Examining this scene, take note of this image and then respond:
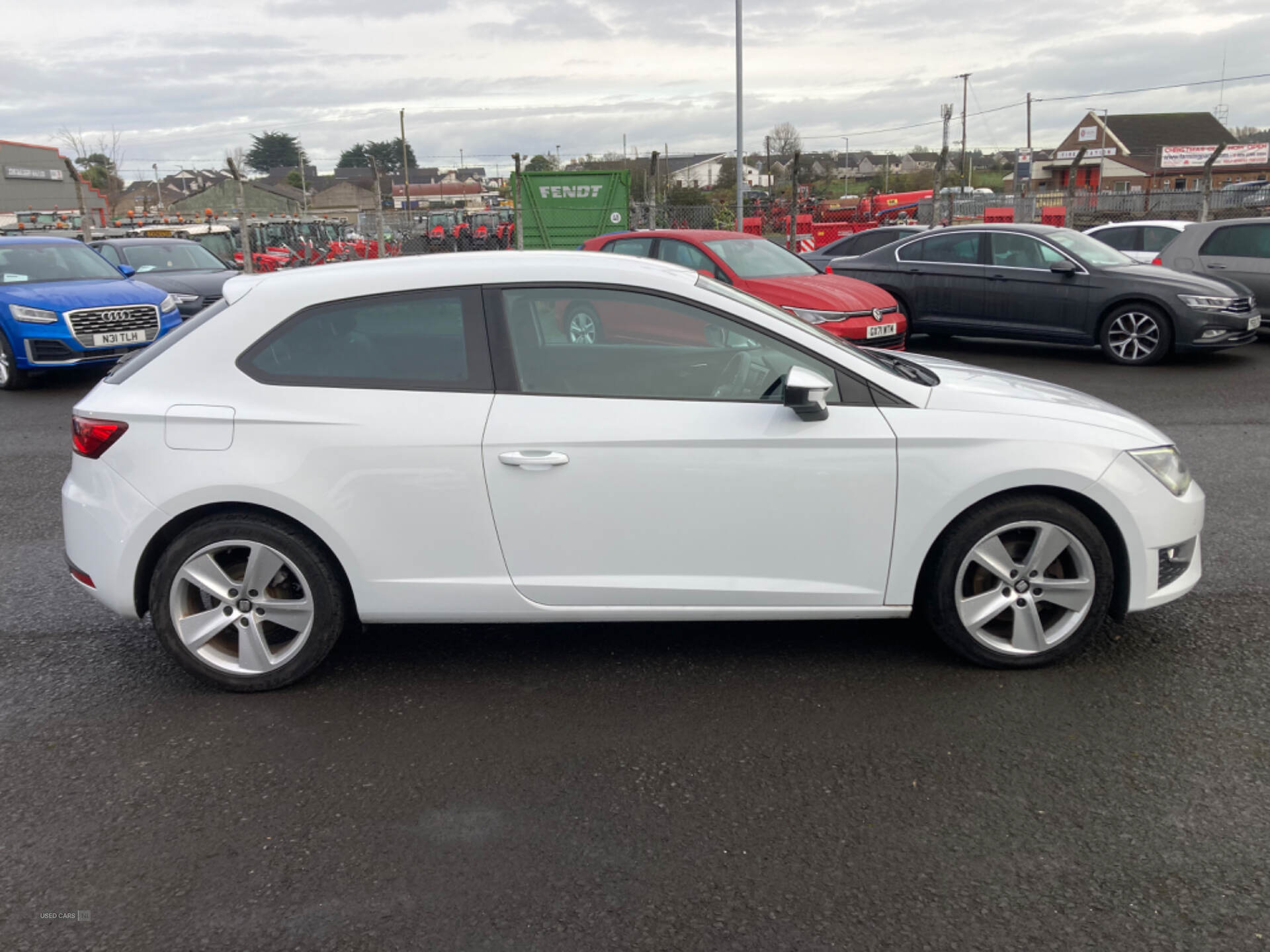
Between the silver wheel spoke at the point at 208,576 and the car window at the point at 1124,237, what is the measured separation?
14.9 metres

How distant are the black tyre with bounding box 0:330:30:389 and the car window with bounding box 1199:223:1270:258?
13.8 m

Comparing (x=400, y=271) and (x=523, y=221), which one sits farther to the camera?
(x=523, y=221)

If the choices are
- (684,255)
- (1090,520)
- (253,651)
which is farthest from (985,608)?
(684,255)

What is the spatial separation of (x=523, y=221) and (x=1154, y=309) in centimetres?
1341

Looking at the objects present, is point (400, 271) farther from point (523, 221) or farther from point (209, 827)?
point (523, 221)

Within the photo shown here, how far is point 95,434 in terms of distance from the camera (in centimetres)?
379

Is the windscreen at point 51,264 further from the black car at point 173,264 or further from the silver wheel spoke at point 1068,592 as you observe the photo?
the silver wheel spoke at point 1068,592

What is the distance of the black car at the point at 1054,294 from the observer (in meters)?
11.1

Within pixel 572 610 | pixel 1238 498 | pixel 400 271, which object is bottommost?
pixel 1238 498

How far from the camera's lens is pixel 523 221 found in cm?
2145

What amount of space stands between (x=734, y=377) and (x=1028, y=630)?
1429mm

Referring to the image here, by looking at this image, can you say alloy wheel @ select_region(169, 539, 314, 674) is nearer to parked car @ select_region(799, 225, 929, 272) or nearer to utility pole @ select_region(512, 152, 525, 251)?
parked car @ select_region(799, 225, 929, 272)

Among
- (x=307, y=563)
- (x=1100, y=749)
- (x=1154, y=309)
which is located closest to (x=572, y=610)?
(x=307, y=563)

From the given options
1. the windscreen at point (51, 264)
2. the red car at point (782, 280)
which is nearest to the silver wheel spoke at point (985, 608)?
the red car at point (782, 280)
